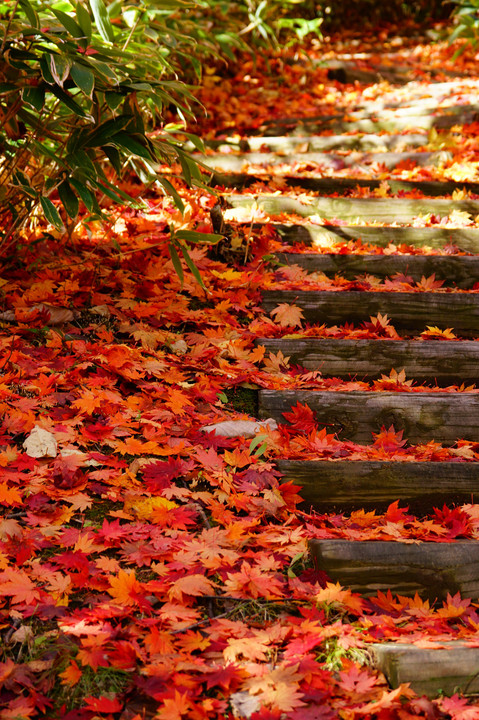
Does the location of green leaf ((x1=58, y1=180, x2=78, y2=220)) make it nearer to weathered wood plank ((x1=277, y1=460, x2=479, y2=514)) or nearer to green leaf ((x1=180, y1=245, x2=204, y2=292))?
green leaf ((x1=180, y1=245, x2=204, y2=292))

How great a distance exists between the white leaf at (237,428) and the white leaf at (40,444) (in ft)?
1.46

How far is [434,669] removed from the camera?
A: 1.26 meters

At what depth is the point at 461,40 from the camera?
7.61 metres

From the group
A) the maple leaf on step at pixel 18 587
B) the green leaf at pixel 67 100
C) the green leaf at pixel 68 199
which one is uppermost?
the green leaf at pixel 67 100

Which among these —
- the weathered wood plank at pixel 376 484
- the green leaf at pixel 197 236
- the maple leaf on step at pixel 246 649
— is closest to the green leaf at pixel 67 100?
the green leaf at pixel 197 236

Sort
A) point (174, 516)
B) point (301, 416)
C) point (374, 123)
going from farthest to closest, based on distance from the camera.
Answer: point (374, 123) → point (301, 416) → point (174, 516)

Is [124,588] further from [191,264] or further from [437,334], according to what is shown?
[437,334]

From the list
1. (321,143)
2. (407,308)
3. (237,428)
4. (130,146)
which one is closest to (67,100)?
(130,146)

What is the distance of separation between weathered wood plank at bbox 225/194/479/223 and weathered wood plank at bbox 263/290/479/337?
2.93ft

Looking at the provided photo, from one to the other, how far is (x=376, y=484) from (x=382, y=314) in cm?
102

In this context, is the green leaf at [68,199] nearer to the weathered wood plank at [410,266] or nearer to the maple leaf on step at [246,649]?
the weathered wood plank at [410,266]

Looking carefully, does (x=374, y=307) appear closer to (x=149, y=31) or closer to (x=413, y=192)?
(x=413, y=192)

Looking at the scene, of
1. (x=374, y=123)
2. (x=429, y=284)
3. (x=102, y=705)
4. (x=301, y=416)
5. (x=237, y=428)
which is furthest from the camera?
(x=374, y=123)

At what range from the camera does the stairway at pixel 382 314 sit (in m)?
1.54
